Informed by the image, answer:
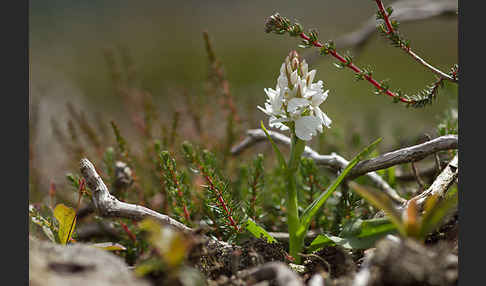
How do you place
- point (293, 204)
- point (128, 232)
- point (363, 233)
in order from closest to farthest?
1. point (363, 233)
2. point (293, 204)
3. point (128, 232)

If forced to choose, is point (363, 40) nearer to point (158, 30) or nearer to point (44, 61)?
point (44, 61)

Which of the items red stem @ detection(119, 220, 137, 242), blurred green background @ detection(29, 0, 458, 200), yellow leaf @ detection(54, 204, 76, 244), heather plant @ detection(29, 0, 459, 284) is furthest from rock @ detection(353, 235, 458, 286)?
blurred green background @ detection(29, 0, 458, 200)

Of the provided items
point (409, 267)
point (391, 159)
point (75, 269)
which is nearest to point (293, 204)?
point (391, 159)

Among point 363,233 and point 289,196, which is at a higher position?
point 289,196

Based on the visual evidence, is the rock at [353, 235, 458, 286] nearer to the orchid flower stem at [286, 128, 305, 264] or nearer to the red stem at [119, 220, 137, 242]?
the orchid flower stem at [286, 128, 305, 264]

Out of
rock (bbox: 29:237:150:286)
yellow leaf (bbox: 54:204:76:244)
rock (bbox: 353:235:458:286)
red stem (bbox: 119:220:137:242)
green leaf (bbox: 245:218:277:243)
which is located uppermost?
red stem (bbox: 119:220:137:242)

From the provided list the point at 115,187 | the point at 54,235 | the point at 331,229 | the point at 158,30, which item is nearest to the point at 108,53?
the point at 115,187

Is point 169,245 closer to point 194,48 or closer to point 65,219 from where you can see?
point 65,219
